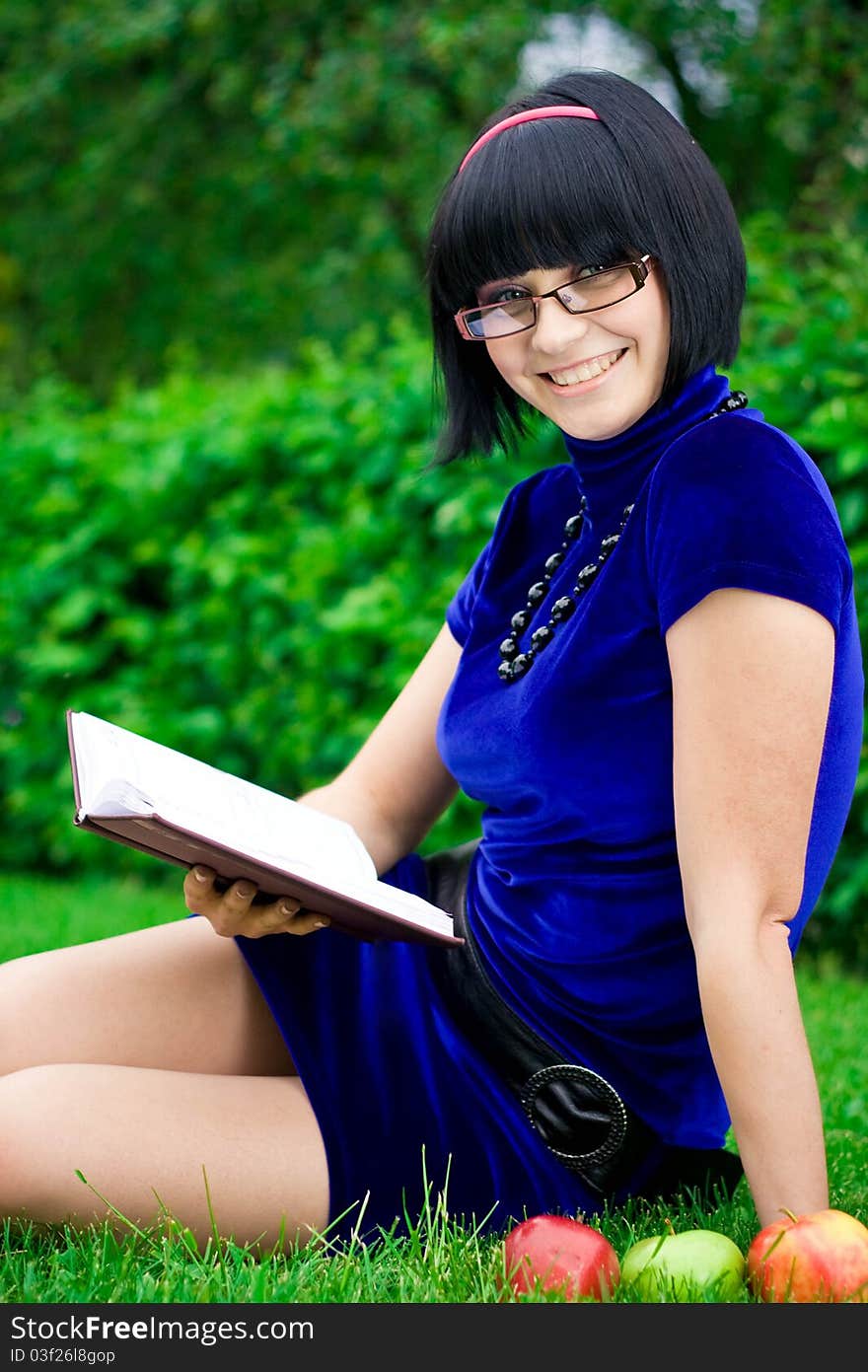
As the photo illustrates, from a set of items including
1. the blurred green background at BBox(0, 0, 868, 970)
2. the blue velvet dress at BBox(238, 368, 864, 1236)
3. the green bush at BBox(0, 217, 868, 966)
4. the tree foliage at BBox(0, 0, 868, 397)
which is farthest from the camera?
the tree foliage at BBox(0, 0, 868, 397)

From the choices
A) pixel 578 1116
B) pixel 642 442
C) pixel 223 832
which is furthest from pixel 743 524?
pixel 578 1116

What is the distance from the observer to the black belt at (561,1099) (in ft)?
6.34

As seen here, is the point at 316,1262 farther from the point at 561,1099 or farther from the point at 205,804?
the point at 205,804

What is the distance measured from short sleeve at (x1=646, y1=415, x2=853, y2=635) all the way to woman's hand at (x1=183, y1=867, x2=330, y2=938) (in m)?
0.59

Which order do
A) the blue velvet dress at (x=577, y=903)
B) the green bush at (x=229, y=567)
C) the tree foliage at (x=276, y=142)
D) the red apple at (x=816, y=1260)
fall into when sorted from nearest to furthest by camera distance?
the red apple at (x=816, y=1260)
the blue velvet dress at (x=577, y=903)
the green bush at (x=229, y=567)
the tree foliage at (x=276, y=142)

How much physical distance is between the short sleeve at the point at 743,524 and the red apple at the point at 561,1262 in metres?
0.71

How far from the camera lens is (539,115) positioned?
75.3 inches

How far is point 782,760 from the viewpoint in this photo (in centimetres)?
168

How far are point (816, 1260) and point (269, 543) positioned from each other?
4.00m

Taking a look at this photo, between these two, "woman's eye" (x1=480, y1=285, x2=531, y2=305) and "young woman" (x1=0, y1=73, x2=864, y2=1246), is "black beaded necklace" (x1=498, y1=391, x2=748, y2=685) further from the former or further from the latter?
"woman's eye" (x1=480, y1=285, x2=531, y2=305)

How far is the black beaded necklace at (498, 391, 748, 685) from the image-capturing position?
6.41ft

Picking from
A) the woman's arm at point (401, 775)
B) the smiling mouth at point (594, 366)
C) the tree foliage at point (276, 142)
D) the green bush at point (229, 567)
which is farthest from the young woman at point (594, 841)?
the tree foliage at point (276, 142)

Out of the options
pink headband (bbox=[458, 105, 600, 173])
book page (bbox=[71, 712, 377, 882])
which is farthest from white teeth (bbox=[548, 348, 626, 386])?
book page (bbox=[71, 712, 377, 882])

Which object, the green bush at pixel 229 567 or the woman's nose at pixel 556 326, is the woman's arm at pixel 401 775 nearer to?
the woman's nose at pixel 556 326
